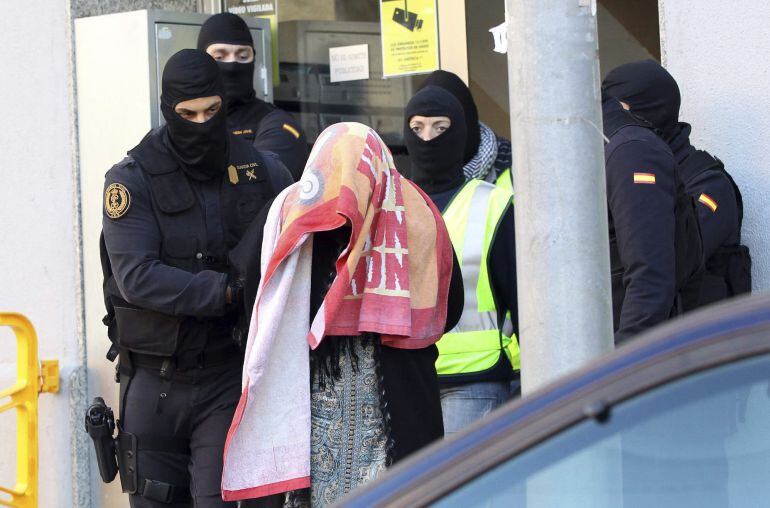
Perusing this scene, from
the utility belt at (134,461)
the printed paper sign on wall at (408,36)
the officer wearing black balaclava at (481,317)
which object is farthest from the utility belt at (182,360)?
the printed paper sign on wall at (408,36)

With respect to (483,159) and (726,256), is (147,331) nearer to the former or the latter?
(483,159)

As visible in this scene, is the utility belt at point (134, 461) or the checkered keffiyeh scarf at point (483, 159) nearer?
the utility belt at point (134, 461)

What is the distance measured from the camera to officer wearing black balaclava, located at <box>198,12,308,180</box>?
5617mm

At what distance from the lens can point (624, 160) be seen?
4168 millimetres

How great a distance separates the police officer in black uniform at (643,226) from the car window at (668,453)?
2252 millimetres

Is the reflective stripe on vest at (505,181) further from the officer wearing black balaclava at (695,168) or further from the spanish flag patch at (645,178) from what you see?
the spanish flag patch at (645,178)

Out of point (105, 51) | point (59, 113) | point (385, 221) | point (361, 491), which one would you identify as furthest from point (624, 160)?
point (59, 113)

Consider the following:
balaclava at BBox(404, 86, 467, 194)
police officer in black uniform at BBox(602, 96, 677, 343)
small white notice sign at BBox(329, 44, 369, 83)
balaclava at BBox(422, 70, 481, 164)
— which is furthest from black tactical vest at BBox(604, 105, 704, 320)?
small white notice sign at BBox(329, 44, 369, 83)

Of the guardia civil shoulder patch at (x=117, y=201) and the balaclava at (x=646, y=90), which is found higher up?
the balaclava at (x=646, y=90)

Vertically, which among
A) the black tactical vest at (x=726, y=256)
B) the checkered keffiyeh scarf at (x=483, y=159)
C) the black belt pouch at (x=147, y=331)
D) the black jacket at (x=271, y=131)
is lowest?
the black belt pouch at (x=147, y=331)

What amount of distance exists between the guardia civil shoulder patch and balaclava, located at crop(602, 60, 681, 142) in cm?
164

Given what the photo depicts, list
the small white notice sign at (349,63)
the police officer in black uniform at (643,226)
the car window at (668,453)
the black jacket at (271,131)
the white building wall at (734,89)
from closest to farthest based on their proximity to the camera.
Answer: the car window at (668,453), the police officer in black uniform at (643,226), the white building wall at (734,89), the black jacket at (271,131), the small white notice sign at (349,63)

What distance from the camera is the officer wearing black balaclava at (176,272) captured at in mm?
4219

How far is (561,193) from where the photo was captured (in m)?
3.34
